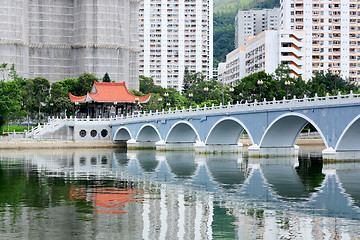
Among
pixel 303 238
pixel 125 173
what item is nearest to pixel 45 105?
pixel 125 173

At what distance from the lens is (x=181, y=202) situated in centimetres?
3347

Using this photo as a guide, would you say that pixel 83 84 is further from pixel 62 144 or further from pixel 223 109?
pixel 223 109

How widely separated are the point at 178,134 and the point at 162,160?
55.2ft

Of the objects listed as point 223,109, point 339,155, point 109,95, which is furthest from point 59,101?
point 339,155

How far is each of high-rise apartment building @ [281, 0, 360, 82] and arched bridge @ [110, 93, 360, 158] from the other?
71.2 m

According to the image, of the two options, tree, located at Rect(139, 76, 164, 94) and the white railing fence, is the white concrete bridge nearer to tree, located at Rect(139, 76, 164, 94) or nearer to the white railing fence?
the white railing fence

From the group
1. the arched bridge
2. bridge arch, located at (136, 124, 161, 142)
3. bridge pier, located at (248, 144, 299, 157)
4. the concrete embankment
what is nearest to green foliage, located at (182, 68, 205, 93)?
the concrete embankment

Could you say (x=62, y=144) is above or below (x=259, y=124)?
below

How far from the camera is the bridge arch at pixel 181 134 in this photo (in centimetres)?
8188

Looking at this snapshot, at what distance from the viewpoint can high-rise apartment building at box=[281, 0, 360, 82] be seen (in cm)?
15150

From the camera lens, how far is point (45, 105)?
12556 cm

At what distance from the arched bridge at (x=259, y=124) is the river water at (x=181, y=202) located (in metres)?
3.28

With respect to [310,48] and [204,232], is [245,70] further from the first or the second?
[204,232]

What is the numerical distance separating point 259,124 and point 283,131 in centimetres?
266
